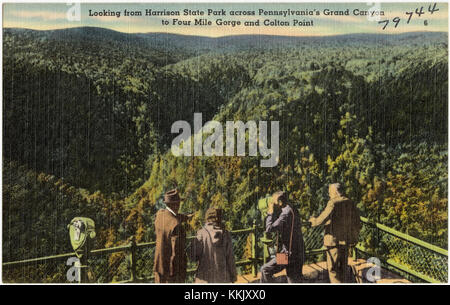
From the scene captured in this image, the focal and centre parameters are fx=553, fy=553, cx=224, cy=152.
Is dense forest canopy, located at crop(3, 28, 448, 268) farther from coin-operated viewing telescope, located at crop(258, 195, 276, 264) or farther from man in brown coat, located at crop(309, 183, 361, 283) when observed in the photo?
man in brown coat, located at crop(309, 183, 361, 283)

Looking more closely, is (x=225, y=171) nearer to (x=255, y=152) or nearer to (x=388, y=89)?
(x=255, y=152)

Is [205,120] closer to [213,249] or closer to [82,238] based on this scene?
[213,249]

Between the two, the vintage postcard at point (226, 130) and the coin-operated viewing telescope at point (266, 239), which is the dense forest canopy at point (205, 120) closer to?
the vintage postcard at point (226, 130)

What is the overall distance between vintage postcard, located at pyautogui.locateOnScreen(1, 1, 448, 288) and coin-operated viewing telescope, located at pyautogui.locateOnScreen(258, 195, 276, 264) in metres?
0.05

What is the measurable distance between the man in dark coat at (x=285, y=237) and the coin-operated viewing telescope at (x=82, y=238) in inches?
123

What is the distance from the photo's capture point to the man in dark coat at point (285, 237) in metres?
9.39

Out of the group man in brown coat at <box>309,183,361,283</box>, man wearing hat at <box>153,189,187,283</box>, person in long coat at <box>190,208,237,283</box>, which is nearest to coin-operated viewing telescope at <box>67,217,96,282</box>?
man wearing hat at <box>153,189,187,283</box>

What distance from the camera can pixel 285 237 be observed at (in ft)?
31.1

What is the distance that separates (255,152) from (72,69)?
12.2 ft

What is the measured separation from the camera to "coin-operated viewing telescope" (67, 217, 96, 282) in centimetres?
977

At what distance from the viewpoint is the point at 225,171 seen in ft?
33.3

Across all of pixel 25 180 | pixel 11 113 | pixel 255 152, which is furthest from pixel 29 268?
pixel 255 152

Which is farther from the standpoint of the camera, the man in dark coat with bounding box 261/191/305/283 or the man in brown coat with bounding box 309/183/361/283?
the man in brown coat with bounding box 309/183/361/283

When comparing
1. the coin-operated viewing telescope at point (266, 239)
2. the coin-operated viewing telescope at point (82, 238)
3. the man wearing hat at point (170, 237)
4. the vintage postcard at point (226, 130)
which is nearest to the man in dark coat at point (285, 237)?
the coin-operated viewing telescope at point (266, 239)
